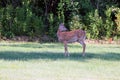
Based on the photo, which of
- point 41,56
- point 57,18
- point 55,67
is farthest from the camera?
point 57,18

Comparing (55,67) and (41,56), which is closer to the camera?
(55,67)

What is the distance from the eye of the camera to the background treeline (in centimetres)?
2914

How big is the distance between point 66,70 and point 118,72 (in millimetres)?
1582

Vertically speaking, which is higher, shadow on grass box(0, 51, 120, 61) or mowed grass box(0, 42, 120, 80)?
mowed grass box(0, 42, 120, 80)

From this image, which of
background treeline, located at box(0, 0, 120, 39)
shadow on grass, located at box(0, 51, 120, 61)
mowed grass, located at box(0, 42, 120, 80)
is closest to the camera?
mowed grass, located at box(0, 42, 120, 80)

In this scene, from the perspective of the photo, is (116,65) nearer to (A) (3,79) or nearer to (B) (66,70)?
(B) (66,70)

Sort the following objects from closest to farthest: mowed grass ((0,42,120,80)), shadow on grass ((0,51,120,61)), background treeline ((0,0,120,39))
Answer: mowed grass ((0,42,120,80)) < shadow on grass ((0,51,120,61)) < background treeline ((0,0,120,39))

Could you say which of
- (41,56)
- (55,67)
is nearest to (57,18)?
(41,56)

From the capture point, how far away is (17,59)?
608 inches

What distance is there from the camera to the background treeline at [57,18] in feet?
95.6

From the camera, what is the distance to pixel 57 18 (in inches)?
1180

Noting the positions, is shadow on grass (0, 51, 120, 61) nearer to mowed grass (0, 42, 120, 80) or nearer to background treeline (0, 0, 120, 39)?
mowed grass (0, 42, 120, 80)

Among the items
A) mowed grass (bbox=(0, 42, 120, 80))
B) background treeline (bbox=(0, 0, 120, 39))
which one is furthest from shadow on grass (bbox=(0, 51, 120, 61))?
background treeline (bbox=(0, 0, 120, 39))

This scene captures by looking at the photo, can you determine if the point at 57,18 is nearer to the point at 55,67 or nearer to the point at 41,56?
the point at 41,56
